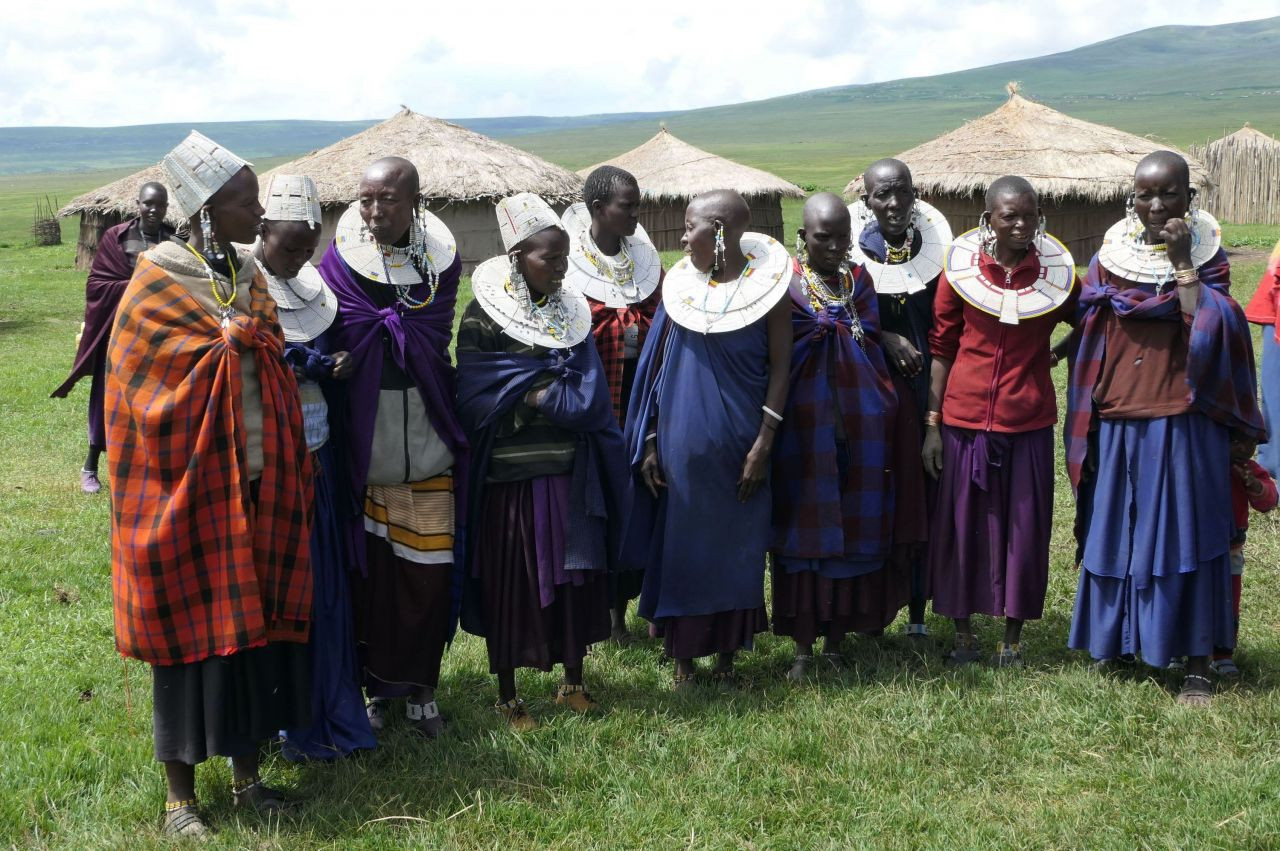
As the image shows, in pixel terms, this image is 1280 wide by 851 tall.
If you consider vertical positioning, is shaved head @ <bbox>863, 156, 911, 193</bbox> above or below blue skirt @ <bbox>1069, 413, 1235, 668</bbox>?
above

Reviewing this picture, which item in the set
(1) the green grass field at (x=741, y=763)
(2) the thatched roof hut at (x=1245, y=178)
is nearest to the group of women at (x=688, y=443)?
(1) the green grass field at (x=741, y=763)

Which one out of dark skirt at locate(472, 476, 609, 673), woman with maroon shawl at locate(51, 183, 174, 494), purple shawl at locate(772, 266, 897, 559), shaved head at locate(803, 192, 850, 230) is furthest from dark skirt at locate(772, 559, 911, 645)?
woman with maroon shawl at locate(51, 183, 174, 494)

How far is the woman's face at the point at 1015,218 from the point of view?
4637mm

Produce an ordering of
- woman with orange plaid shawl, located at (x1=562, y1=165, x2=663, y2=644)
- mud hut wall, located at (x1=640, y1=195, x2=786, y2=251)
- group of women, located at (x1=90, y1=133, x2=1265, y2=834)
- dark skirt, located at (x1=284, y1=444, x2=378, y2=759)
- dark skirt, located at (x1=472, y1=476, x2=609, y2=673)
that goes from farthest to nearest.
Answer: mud hut wall, located at (x1=640, y1=195, x2=786, y2=251)
woman with orange plaid shawl, located at (x1=562, y1=165, x2=663, y2=644)
dark skirt, located at (x1=472, y1=476, x2=609, y2=673)
dark skirt, located at (x1=284, y1=444, x2=378, y2=759)
group of women, located at (x1=90, y1=133, x2=1265, y2=834)

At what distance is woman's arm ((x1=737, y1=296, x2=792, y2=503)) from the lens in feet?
14.8

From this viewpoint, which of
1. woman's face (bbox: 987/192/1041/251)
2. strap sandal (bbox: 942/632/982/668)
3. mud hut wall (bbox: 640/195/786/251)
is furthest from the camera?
mud hut wall (bbox: 640/195/786/251)

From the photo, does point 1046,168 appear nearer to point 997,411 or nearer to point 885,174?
point 885,174

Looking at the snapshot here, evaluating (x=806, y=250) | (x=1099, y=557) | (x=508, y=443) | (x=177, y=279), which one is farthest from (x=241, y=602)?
(x=1099, y=557)

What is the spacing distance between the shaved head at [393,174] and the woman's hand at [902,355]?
195 cm

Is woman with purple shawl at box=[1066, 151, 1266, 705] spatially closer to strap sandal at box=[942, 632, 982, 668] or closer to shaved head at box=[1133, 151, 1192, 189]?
shaved head at box=[1133, 151, 1192, 189]

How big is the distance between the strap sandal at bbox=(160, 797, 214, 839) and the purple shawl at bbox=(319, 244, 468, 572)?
3.20ft

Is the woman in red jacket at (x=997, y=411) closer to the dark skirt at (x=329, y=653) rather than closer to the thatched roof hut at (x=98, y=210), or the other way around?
the dark skirt at (x=329, y=653)

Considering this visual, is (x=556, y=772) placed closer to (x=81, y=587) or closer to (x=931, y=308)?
(x=931, y=308)

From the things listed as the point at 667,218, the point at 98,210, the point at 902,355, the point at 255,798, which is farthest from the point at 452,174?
the point at 255,798
